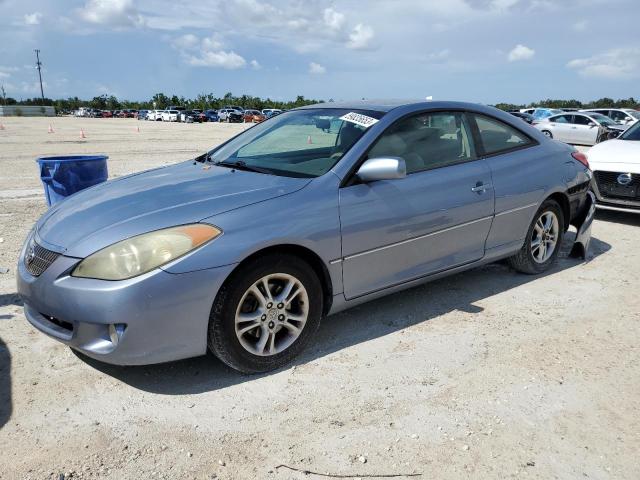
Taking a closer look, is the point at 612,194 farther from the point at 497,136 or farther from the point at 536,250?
the point at 497,136

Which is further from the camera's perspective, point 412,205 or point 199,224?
point 412,205

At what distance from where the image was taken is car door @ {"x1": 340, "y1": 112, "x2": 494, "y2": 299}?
11.5 feet

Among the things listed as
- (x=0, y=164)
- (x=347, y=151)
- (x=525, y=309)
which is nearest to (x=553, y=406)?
(x=525, y=309)

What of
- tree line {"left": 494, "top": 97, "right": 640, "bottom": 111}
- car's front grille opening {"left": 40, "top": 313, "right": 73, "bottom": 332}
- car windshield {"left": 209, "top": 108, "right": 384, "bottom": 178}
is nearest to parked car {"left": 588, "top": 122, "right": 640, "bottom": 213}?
car windshield {"left": 209, "top": 108, "right": 384, "bottom": 178}

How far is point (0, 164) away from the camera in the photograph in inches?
526

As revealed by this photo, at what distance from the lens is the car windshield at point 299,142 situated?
372cm

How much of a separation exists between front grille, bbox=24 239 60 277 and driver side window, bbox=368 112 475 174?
2.04m

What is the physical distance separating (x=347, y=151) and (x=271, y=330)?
1285mm

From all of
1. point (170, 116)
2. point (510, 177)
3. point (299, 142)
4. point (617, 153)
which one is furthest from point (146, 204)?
point (170, 116)

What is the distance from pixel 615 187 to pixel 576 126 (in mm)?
15927

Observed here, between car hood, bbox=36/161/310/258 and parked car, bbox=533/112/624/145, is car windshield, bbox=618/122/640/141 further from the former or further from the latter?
parked car, bbox=533/112/624/145

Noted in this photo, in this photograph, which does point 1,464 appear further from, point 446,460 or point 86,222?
point 446,460

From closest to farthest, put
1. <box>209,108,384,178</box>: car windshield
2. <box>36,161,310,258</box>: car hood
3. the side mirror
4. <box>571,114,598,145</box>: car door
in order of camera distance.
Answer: <box>36,161,310,258</box>: car hood < the side mirror < <box>209,108,384,178</box>: car windshield < <box>571,114,598,145</box>: car door

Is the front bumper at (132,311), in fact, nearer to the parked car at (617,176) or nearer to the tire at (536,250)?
the tire at (536,250)
